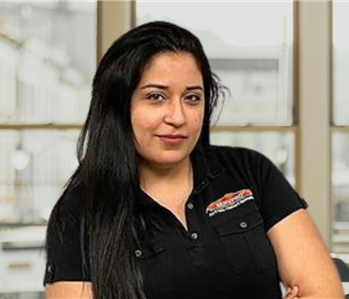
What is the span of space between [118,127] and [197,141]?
0.18m

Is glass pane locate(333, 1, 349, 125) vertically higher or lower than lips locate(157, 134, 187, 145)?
higher

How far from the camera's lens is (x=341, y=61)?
3438 mm

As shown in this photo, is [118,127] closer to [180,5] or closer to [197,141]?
[197,141]

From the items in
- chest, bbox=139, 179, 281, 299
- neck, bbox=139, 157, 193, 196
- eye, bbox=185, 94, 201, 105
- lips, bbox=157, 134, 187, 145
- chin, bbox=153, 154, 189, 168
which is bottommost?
chest, bbox=139, 179, 281, 299

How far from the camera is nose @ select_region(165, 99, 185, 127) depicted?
142 cm

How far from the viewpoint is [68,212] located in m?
1.47

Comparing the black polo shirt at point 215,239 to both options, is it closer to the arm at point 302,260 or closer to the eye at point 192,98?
the arm at point 302,260

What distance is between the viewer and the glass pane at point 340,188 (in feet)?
11.2

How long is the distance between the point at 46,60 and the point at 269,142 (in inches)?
45.5

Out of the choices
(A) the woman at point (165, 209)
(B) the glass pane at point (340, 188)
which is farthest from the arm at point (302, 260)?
(B) the glass pane at point (340, 188)

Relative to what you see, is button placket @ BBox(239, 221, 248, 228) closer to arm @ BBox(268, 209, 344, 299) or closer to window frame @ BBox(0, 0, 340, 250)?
arm @ BBox(268, 209, 344, 299)

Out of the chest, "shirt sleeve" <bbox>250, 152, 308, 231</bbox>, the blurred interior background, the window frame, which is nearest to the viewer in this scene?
the chest

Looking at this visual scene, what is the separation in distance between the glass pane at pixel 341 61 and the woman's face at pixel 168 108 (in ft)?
6.86

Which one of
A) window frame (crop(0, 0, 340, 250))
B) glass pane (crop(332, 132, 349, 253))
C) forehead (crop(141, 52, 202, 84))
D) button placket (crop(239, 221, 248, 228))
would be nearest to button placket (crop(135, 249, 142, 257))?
button placket (crop(239, 221, 248, 228))
